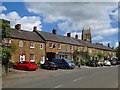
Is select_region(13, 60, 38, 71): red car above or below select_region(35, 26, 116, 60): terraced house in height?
below

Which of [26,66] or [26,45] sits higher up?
[26,45]

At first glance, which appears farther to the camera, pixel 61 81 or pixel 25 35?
pixel 25 35

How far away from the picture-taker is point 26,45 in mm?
54969

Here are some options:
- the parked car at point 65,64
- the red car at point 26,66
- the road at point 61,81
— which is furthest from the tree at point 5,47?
the parked car at point 65,64

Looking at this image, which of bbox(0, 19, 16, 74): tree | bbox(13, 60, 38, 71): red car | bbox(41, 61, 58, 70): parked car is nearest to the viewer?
bbox(0, 19, 16, 74): tree

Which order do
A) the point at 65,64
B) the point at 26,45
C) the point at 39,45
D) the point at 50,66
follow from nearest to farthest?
1. the point at 50,66
2. the point at 65,64
3. the point at 26,45
4. the point at 39,45

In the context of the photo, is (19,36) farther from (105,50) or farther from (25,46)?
(105,50)

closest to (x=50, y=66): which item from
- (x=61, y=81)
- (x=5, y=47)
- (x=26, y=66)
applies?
(x=26, y=66)

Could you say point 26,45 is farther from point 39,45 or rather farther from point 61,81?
point 61,81

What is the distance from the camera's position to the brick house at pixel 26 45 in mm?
52050

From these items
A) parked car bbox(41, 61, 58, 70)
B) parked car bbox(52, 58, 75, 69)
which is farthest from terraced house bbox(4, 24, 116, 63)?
parked car bbox(41, 61, 58, 70)

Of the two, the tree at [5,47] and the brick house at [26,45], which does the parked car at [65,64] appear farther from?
the tree at [5,47]

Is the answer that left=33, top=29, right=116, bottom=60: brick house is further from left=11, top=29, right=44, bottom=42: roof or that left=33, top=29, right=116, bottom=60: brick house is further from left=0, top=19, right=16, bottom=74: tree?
left=0, top=19, right=16, bottom=74: tree

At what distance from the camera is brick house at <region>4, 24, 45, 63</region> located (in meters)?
52.0
